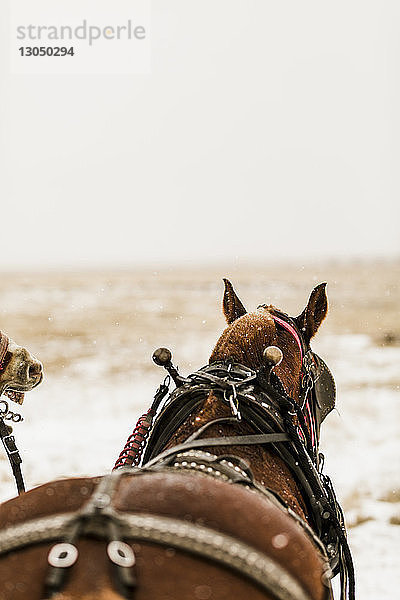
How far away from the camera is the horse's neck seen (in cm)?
160

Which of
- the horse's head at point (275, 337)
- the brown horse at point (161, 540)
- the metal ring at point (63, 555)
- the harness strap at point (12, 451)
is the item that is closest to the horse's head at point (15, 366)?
the harness strap at point (12, 451)

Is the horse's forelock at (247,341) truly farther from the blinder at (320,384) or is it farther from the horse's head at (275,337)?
the blinder at (320,384)

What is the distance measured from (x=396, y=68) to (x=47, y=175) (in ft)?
79.0

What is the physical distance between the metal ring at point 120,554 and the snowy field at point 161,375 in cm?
316

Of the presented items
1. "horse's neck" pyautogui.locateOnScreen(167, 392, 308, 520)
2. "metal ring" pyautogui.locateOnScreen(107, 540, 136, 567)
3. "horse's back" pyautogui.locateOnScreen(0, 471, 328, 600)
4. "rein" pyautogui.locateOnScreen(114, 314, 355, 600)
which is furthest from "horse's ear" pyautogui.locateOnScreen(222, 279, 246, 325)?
"metal ring" pyautogui.locateOnScreen(107, 540, 136, 567)

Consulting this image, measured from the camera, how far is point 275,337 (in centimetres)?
196

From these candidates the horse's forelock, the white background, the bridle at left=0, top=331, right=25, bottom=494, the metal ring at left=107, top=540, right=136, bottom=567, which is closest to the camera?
the metal ring at left=107, top=540, right=136, bottom=567

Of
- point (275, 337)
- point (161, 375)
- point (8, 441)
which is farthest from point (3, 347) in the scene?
point (161, 375)

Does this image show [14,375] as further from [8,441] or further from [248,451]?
[248,451]

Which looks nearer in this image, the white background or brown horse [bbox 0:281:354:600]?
brown horse [bbox 0:281:354:600]

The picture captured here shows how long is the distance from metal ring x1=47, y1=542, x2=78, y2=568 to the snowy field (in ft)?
10.5

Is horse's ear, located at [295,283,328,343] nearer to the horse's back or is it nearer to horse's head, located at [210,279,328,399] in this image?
horse's head, located at [210,279,328,399]

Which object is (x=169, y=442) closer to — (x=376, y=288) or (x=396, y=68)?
(x=376, y=288)

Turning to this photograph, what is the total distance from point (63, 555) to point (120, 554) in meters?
0.08
